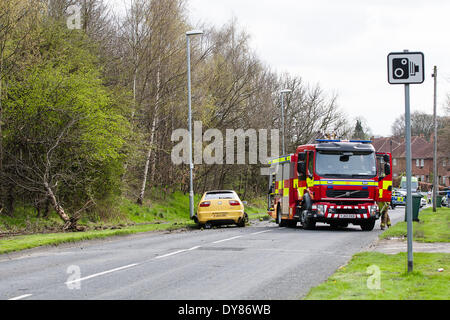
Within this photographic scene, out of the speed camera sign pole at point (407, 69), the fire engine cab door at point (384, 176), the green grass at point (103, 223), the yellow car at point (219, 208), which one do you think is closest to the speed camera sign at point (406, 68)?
the speed camera sign pole at point (407, 69)

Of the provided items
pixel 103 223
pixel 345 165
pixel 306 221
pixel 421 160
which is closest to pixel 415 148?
pixel 421 160

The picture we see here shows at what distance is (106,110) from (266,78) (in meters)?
29.0

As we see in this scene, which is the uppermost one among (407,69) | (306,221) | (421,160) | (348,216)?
(421,160)

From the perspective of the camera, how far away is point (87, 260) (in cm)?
1423

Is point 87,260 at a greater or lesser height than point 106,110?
lesser

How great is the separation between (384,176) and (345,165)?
5.13 feet

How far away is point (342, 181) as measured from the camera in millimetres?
24125

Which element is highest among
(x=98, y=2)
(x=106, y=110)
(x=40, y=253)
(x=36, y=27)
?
(x=98, y=2)

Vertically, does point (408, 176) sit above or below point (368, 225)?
above

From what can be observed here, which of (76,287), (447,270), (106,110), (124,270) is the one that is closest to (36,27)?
(106,110)

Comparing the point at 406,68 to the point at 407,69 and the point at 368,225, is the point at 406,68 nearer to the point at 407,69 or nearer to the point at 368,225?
the point at 407,69

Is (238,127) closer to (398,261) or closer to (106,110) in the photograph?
(106,110)
